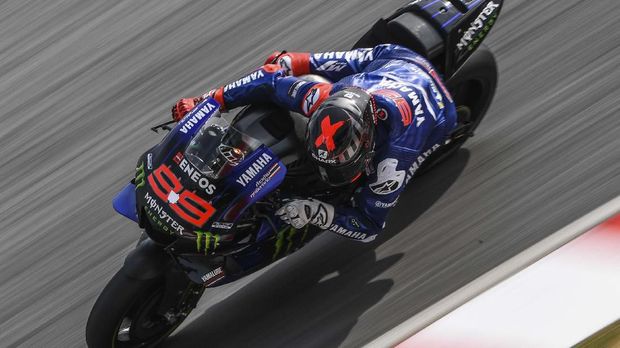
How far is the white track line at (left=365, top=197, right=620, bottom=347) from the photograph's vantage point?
15.9 feet

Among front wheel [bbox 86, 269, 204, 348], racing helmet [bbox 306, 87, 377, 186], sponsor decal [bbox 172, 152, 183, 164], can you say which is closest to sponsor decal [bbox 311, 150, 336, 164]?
racing helmet [bbox 306, 87, 377, 186]

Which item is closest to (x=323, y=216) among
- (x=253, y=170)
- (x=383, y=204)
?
(x=383, y=204)

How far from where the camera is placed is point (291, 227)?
521cm

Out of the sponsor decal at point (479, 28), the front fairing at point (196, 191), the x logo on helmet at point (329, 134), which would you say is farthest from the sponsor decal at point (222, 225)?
the sponsor decal at point (479, 28)

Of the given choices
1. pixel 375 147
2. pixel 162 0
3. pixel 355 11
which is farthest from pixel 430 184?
pixel 162 0

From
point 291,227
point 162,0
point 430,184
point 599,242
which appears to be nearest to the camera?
point 599,242

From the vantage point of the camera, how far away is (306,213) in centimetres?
491

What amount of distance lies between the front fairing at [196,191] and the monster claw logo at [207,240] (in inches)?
0.7

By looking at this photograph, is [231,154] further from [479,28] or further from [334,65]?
[479,28]

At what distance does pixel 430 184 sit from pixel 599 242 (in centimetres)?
159

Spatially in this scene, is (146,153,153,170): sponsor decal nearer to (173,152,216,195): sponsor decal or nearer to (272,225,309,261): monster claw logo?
(173,152,216,195): sponsor decal

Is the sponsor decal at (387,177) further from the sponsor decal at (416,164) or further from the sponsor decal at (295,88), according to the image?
the sponsor decal at (295,88)

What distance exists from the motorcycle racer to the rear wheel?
1.54ft

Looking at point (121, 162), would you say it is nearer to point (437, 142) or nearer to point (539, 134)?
point (437, 142)
